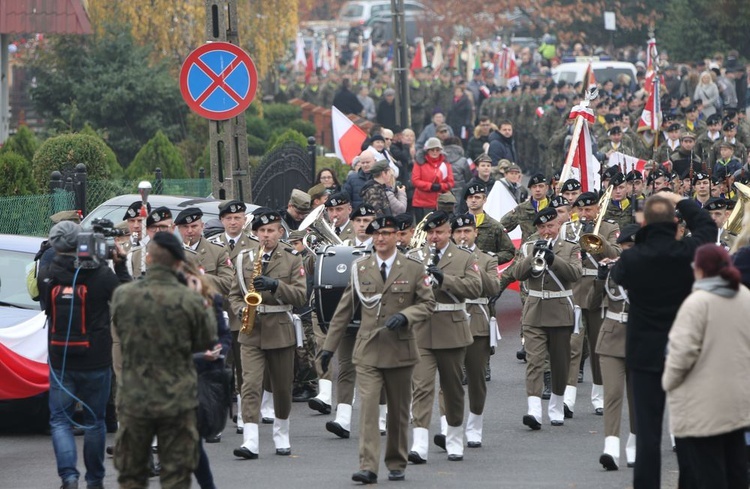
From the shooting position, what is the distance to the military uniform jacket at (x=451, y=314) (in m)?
11.7

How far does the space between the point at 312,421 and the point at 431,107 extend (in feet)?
84.0

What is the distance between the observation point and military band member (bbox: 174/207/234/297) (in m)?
12.5

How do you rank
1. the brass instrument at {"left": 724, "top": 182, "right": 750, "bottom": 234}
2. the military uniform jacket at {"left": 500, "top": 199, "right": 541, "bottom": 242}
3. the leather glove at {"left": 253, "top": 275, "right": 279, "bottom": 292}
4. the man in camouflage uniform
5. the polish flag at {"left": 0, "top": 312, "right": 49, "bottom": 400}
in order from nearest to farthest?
1. the man in camouflage uniform
2. the leather glove at {"left": 253, "top": 275, "right": 279, "bottom": 292}
3. the polish flag at {"left": 0, "top": 312, "right": 49, "bottom": 400}
4. the brass instrument at {"left": 724, "top": 182, "right": 750, "bottom": 234}
5. the military uniform jacket at {"left": 500, "top": 199, "right": 541, "bottom": 242}

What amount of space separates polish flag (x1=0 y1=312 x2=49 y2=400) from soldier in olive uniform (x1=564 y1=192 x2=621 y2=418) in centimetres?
436

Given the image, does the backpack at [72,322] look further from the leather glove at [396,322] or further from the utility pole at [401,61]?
the utility pole at [401,61]

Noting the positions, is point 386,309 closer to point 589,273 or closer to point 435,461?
point 435,461

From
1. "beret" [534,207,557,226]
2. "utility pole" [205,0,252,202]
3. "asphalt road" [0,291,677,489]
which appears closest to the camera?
"asphalt road" [0,291,677,489]

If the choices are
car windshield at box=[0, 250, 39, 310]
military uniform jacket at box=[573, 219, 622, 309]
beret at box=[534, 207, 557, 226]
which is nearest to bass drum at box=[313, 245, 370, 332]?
beret at box=[534, 207, 557, 226]

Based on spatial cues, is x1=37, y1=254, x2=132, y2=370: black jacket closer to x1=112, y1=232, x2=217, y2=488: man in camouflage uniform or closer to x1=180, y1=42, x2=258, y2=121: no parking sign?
x1=112, y1=232, x2=217, y2=488: man in camouflage uniform

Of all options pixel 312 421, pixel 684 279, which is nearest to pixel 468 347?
pixel 312 421

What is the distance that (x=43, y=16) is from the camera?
86.8 feet

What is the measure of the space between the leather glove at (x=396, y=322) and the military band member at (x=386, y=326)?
0.01m

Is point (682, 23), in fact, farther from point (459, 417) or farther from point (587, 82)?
point (459, 417)

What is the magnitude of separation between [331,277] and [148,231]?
1503 millimetres
